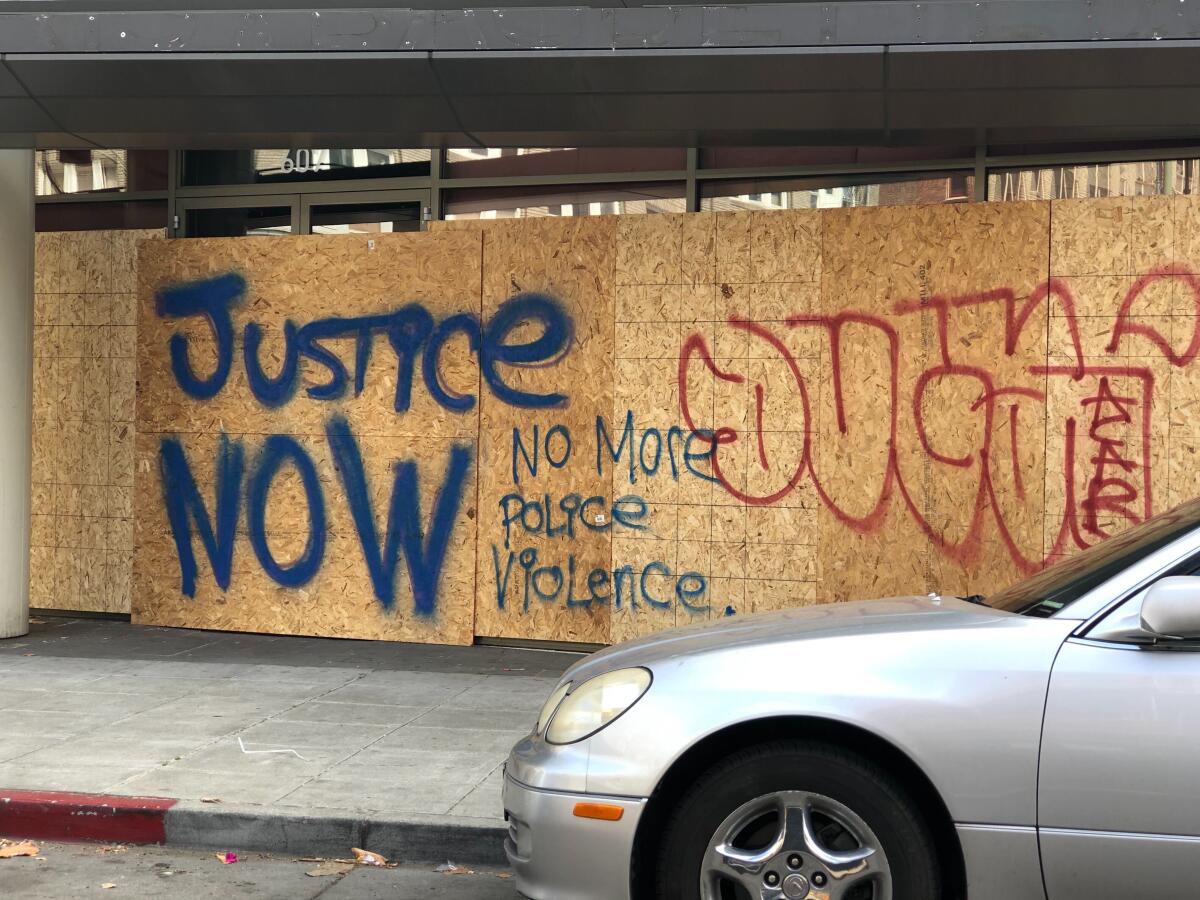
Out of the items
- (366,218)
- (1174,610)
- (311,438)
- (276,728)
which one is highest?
(366,218)

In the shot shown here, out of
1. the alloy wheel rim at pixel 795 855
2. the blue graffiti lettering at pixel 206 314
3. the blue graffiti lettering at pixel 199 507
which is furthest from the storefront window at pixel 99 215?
the alloy wheel rim at pixel 795 855

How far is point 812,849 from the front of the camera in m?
3.84

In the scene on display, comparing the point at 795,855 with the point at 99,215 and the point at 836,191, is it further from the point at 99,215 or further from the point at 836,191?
the point at 99,215

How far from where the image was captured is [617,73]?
25.5 feet

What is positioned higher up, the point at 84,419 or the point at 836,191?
the point at 836,191

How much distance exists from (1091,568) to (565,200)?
6539 mm

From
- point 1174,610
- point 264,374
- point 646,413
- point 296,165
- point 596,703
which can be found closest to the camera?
point 1174,610

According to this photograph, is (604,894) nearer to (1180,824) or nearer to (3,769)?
(1180,824)

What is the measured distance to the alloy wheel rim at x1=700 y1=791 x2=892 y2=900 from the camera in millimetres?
3828

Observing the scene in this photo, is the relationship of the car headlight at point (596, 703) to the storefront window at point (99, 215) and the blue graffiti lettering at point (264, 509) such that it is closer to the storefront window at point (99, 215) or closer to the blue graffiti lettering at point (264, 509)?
the blue graffiti lettering at point (264, 509)

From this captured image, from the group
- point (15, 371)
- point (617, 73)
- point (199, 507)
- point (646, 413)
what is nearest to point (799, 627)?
point (617, 73)

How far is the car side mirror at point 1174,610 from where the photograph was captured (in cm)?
361

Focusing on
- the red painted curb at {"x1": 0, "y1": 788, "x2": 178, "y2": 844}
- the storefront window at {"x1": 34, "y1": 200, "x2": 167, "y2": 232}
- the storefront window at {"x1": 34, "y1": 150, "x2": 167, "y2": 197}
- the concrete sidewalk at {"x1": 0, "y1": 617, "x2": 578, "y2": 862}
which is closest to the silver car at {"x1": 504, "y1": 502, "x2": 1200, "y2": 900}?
the concrete sidewalk at {"x1": 0, "y1": 617, "x2": 578, "y2": 862}

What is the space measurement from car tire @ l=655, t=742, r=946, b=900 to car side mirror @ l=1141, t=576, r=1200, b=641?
2.74 ft
